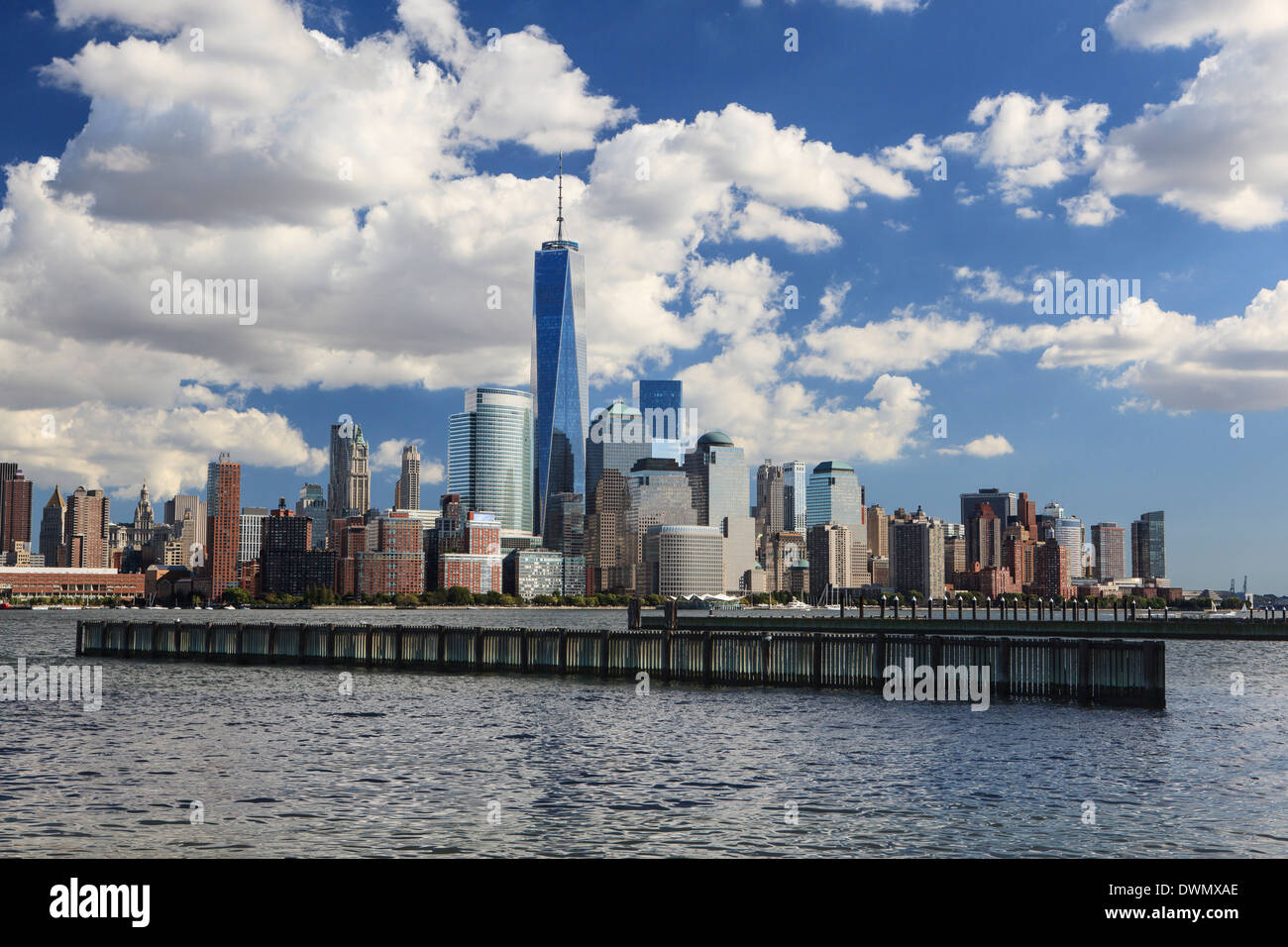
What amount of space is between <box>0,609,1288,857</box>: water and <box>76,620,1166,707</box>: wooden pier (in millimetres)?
3563

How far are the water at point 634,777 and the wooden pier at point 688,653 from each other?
11.7 ft

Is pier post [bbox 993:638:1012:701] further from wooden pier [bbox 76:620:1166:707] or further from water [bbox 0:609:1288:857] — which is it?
water [bbox 0:609:1288:857]

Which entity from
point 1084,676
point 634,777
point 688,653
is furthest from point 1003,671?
point 634,777

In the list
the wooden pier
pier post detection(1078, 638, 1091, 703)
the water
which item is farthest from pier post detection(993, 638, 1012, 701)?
pier post detection(1078, 638, 1091, 703)

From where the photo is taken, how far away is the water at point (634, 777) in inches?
905

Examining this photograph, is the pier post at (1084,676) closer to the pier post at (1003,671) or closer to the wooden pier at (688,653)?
the wooden pier at (688,653)

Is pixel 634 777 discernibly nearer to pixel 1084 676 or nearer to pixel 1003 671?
pixel 1003 671

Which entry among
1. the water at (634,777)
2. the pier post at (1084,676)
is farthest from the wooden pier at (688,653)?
the water at (634,777)

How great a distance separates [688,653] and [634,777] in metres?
33.4

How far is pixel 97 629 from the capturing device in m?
88.2
